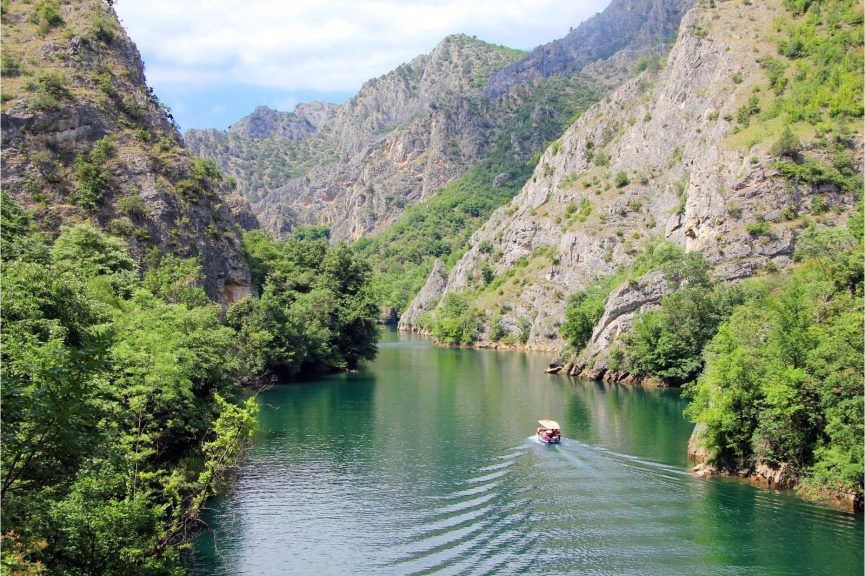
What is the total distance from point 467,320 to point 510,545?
386 ft

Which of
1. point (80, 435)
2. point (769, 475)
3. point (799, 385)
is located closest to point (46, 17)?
point (80, 435)

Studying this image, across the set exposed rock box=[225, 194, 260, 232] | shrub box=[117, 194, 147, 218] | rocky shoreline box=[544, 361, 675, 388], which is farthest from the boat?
exposed rock box=[225, 194, 260, 232]

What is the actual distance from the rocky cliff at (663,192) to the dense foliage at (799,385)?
149 feet

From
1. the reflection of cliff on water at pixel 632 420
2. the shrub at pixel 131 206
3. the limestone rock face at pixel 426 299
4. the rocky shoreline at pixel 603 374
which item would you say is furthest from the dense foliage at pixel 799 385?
the limestone rock face at pixel 426 299

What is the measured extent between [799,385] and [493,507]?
18.4 meters

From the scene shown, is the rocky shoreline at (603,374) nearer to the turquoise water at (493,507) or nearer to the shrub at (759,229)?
the shrub at (759,229)

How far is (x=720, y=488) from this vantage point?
42.0 meters

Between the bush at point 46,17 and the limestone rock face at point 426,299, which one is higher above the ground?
the bush at point 46,17

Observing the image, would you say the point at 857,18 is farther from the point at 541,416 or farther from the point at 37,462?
the point at 37,462

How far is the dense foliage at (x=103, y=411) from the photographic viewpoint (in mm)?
18062

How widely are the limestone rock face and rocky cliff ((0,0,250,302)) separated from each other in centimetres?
9987

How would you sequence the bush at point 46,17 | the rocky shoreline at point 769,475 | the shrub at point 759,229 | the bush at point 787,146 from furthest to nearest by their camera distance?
the bush at point 787,146 → the shrub at point 759,229 → the bush at point 46,17 → the rocky shoreline at point 769,475

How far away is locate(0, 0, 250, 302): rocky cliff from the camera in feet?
233

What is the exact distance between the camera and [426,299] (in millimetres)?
190125
